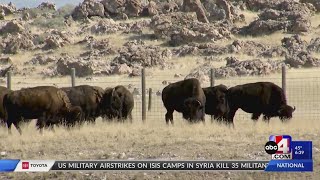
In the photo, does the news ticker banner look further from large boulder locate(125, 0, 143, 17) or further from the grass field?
large boulder locate(125, 0, 143, 17)

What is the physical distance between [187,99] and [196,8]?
41.2m

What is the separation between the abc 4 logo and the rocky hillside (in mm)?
25286

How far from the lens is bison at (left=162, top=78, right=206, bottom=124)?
20.8 meters

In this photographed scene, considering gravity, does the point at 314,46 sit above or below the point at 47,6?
below

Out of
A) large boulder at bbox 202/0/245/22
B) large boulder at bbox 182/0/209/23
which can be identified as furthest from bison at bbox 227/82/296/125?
large boulder at bbox 202/0/245/22

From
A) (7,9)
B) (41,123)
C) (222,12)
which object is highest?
(7,9)

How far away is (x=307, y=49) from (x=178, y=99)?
29.0 metres

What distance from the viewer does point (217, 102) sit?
72.2 feet

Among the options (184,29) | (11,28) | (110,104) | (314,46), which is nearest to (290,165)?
(110,104)

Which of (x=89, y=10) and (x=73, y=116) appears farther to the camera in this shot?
(x=89, y=10)

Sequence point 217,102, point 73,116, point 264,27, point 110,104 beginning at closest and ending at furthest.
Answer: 1. point 73,116
2. point 217,102
3. point 110,104
4. point 264,27

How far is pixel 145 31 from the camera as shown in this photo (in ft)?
196

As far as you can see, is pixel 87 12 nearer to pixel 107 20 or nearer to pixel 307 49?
pixel 107 20

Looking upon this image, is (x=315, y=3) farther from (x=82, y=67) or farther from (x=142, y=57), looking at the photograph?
(x=82, y=67)
